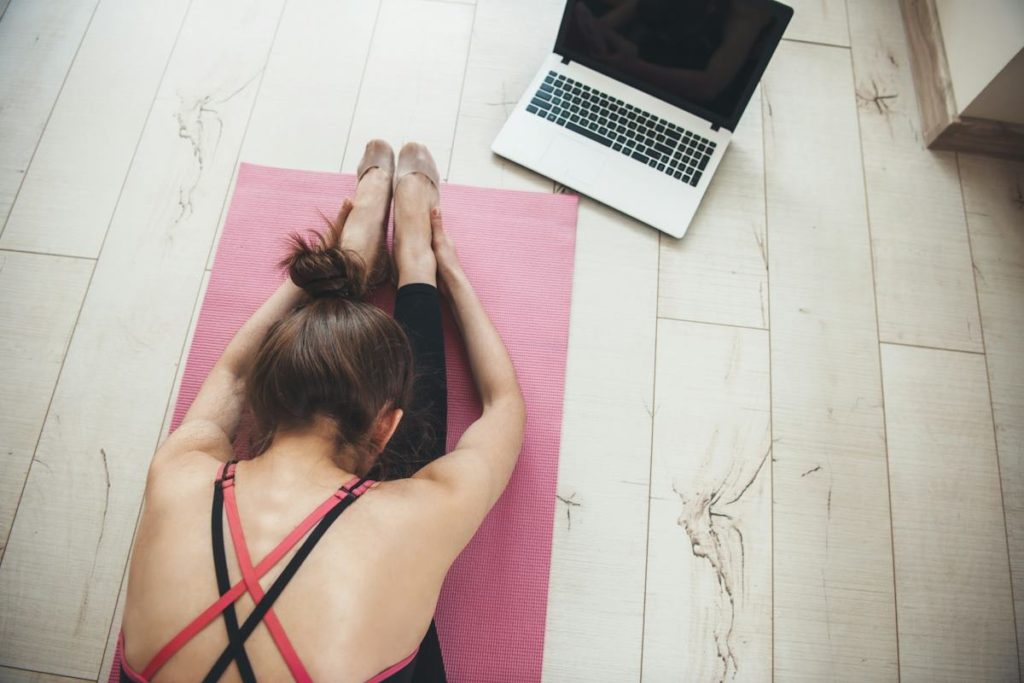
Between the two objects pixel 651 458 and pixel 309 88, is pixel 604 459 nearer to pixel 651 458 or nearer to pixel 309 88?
pixel 651 458

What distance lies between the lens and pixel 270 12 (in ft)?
4.95

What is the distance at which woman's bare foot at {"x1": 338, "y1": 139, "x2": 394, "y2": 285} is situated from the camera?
A: 1200mm

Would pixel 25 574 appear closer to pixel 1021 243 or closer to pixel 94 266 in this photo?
pixel 94 266

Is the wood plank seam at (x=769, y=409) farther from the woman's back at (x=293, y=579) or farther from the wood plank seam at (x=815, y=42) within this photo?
the woman's back at (x=293, y=579)

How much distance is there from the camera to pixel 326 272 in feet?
2.69

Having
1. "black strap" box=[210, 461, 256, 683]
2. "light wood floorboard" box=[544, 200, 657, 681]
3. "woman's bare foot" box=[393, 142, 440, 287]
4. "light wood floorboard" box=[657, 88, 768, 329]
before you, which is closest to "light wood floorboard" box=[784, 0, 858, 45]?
"light wood floorboard" box=[657, 88, 768, 329]

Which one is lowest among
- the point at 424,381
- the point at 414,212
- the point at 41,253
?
the point at 41,253

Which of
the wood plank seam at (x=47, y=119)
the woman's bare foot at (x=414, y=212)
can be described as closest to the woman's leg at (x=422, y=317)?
the woman's bare foot at (x=414, y=212)

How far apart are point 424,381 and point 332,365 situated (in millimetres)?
325

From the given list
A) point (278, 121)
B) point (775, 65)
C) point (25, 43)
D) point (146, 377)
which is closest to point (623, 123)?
point (775, 65)

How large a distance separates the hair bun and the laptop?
2.10ft

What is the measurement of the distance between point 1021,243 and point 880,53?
0.55m

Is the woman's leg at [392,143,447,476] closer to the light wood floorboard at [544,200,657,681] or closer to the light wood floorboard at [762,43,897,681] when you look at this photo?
the light wood floorboard at [544,200,657,681]

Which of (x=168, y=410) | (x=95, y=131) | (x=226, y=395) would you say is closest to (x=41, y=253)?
(x=95, y=131)
